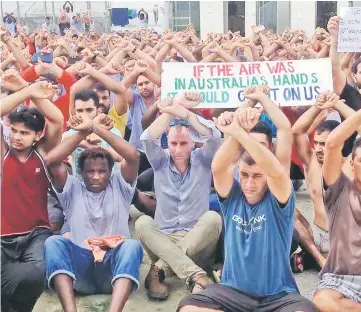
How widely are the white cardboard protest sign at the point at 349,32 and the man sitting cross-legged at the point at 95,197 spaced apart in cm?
247

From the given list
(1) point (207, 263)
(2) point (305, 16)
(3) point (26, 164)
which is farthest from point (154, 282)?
(2) point (305, 16)

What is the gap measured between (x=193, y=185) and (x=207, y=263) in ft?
1.89

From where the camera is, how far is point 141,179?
17.4ft

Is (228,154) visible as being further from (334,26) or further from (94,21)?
(94,21)

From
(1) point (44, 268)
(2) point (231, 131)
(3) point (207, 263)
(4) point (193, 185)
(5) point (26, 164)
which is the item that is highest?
(2) point (231, 131)

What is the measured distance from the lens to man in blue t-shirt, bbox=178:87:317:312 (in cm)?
300

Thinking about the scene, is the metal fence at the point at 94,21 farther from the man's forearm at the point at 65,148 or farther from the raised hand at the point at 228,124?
the raised hand at the point at 228,124

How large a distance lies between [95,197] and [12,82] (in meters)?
0.92

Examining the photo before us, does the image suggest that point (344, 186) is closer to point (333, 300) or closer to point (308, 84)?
point (333, 300)

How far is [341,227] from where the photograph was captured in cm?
325

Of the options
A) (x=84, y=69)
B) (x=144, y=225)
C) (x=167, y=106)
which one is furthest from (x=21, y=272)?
(x=84, y=69)

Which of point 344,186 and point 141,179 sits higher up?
point 344,186

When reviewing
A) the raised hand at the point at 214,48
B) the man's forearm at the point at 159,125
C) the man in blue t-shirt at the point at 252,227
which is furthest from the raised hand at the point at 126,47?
the man in blue t-shirt at the point at 252,227

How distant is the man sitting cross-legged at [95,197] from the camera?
11.8 feet
